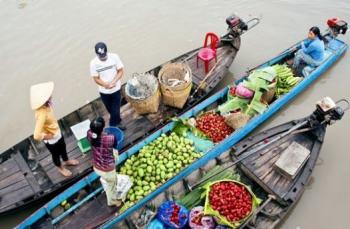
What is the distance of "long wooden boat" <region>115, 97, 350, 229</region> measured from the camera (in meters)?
5.82

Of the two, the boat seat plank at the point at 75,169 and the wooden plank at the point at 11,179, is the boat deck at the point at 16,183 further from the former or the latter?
the boat seat plank at the point at 75,169

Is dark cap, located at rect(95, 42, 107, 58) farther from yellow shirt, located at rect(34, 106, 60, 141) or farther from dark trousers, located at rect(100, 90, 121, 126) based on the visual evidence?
yellow shirt, located at rect(34, 106, 60, 141)

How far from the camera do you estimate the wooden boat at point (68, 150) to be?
6109mm

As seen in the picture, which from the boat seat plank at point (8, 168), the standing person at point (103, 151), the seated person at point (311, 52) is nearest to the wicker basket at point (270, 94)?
the seated person at point (311, 52)

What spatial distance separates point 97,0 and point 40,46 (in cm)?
239

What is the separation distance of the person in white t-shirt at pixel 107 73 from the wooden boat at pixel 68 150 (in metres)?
0.82

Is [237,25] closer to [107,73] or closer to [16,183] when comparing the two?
[107,73]

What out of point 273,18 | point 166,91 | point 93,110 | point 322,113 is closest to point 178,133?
point 166,91

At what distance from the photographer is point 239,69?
29.9 feet

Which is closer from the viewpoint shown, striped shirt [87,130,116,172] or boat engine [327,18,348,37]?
striped shirt [87,130,116,172]

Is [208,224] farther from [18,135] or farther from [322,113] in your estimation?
[18,135]

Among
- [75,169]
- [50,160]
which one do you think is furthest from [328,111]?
[50,160]

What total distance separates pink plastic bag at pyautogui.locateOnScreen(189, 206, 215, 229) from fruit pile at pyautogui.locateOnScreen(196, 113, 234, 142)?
5.22 ft

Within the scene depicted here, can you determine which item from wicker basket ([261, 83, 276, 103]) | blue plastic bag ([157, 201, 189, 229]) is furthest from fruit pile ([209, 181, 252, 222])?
wicker basket ([261, 83, 276, 103])
